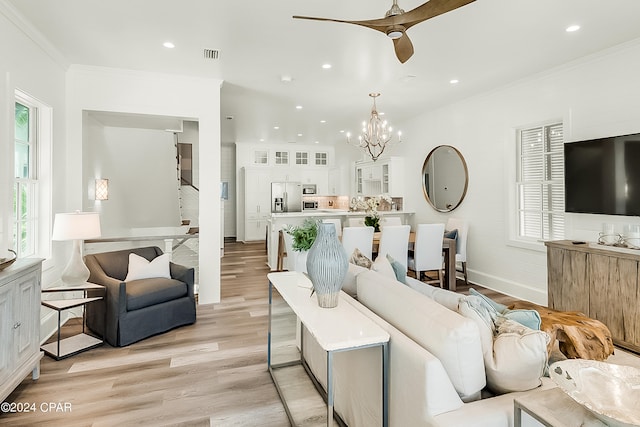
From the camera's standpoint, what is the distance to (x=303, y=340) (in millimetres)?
2920

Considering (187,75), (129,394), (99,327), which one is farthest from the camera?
(187,75)

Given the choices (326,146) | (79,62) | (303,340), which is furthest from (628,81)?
(326,146)

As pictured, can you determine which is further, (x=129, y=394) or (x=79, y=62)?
(x=79, y=62)

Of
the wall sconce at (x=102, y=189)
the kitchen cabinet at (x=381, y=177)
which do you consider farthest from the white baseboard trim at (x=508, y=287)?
the wall sconce at (x=102, y=189)

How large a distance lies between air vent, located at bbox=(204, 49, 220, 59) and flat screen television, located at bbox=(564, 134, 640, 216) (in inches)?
156

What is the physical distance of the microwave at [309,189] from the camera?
33.7ft

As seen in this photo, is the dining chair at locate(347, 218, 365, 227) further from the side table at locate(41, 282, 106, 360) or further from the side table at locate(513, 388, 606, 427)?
the side table at locate(513, 388, 606, 427)

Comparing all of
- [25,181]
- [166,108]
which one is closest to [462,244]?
[166,108]

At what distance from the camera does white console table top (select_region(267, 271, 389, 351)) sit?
1541 mm

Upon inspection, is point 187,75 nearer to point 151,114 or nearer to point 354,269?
point 151,114

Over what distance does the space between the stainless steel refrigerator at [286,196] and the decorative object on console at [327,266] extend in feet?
26.1

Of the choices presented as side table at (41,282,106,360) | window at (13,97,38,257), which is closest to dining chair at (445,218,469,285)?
side table at (41,282,106,360)

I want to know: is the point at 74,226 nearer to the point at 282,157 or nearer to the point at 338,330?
the point at 338,330

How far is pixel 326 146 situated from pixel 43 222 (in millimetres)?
7926
